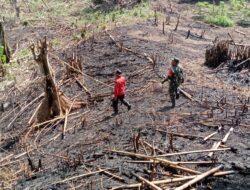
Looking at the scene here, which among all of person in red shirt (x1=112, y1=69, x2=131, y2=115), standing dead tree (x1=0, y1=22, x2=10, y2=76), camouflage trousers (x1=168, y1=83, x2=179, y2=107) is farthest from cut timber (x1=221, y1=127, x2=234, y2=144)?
standing dead tree (x1=0, y1=22, x2=10, y2=76)

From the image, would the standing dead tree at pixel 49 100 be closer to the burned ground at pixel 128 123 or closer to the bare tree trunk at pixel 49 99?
the bare tree trunk at pixel 49 99

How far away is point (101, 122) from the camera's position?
11.4 meters

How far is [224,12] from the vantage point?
2298 centimetres

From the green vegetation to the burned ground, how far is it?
15.9ft

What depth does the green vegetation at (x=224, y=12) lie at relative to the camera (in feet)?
70.6

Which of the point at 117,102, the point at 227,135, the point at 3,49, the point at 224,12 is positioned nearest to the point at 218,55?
the point at 117,102

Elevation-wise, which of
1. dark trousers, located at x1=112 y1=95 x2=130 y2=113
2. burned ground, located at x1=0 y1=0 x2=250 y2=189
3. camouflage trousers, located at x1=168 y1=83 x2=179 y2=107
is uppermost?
camouflage trousers, located at x1=168 y1=83 x2=179 y2=107

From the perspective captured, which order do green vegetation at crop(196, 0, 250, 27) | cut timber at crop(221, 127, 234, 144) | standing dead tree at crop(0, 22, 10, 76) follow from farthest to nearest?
green vegetation at crop(196, 0, 250, 27), standing dead tree at crop(0, 22, 10, 76), cut timber at crop(221, 127, 234, 144)

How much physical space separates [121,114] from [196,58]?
205 inches

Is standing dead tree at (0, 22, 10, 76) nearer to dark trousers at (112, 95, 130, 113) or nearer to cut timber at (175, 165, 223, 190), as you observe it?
dark trousers at (112, 95, 130, 113)

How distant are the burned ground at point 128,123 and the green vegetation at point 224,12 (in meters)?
4.86

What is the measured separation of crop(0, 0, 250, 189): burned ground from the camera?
8992 millimetres

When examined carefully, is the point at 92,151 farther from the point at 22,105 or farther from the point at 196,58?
the point at 196,58

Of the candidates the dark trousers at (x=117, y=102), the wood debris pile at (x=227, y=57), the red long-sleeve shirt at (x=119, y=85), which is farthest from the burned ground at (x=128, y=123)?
the red long-sleeve shirt at (x=119, y=85)
